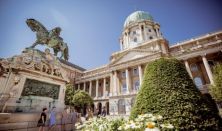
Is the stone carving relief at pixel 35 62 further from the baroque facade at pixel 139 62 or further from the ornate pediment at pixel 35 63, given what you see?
the baroque facade at pixel 139 62

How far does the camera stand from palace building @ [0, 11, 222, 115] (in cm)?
655

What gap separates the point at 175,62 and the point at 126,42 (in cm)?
4487

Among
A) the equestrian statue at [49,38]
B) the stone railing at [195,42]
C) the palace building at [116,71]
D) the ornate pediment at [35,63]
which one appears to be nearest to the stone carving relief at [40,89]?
the palace building at [116,71]

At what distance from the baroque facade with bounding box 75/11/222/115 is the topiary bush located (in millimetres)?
25552

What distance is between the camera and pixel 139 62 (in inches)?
1316

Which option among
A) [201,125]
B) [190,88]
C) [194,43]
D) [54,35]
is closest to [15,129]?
[54,35]

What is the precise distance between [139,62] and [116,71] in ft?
25.0

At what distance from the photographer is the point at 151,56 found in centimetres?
3170

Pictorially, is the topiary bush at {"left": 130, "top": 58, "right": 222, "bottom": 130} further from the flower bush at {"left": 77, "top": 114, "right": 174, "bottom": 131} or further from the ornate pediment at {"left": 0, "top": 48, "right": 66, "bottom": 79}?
the ornate pediment at {"left": 0, "top": 48, "right": 66, "bottom": 79}

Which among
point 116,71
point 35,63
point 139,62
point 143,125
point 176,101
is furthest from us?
point 116,71

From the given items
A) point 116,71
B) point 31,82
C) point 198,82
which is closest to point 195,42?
point 198,82

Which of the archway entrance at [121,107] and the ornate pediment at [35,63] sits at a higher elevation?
the ornate pediment at [35,63]

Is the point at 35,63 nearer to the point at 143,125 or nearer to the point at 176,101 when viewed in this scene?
the point at 143,125

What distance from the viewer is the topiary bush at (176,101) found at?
13.0 feet
